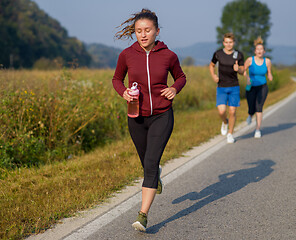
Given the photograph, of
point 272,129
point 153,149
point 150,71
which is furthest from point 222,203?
point 272,129

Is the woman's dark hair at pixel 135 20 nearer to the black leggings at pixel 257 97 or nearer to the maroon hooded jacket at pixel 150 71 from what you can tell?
the maroon hooded jacket at pixel 150 71

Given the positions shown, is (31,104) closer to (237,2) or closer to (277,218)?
(277,218)

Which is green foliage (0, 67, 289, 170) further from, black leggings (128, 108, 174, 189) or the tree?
the tree

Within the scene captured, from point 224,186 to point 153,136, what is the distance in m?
1.94

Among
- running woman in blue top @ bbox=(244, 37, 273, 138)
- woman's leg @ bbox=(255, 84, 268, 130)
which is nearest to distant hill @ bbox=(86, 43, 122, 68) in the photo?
running woman in blue top @ bbox=(244, 37, 273, 138)

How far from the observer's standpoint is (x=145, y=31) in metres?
3.47

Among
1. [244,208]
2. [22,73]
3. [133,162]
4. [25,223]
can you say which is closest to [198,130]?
[133,162]

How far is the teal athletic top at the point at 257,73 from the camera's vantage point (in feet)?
27.9

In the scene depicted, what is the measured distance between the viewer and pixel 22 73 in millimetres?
8117

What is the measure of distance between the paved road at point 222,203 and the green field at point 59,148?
1.75ft

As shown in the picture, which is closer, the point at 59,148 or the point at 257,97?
the point at 59,148

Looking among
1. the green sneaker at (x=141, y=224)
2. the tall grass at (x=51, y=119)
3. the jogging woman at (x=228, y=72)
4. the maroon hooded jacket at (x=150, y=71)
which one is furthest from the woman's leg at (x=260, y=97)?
the green sneaker at (x=141, y=224)

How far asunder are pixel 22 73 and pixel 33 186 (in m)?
4.00

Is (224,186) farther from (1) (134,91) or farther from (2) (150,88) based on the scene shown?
(1) (134,91)
